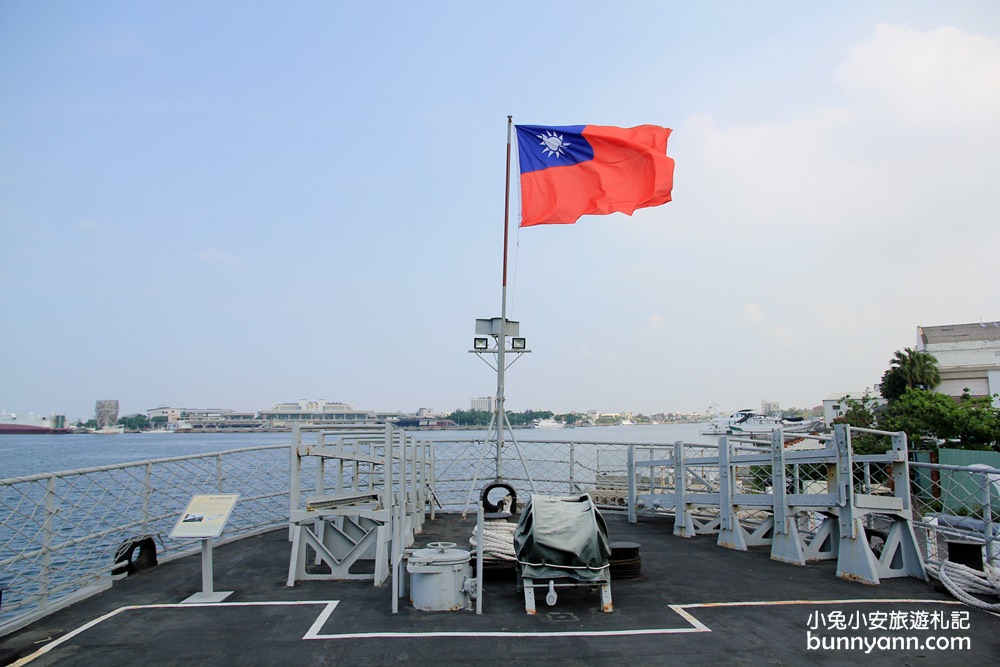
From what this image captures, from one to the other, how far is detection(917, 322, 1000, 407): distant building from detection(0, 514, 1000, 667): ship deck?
51009mm

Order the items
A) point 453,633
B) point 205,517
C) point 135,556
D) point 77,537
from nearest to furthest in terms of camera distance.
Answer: point 453,633 → point 205,517 → point 135,556 → point 77,537

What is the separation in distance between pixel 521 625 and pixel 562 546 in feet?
3.03

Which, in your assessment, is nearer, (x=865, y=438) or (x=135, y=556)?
(x=135, y=556)

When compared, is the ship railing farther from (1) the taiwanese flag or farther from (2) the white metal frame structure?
(1) the taiwanese flag

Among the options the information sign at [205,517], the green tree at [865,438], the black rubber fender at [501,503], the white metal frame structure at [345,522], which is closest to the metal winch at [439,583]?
the white metal frame structure at [345,522]

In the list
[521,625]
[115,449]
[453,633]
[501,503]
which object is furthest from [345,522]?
[115,449]

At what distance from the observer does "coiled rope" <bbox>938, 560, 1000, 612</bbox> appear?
716 cm

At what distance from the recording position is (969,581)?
7.48m

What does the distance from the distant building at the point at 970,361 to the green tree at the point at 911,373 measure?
58.4 inches

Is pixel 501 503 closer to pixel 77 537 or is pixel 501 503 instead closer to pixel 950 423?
pixel 77 537

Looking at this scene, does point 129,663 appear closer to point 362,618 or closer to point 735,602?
point 362,618

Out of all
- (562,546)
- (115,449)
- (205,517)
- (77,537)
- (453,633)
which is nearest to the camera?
(453,633)

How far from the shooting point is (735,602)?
291 inches

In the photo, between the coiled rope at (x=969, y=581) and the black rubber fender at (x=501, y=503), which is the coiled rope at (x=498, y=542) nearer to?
the black rubber fender at (x=501, y=503)
